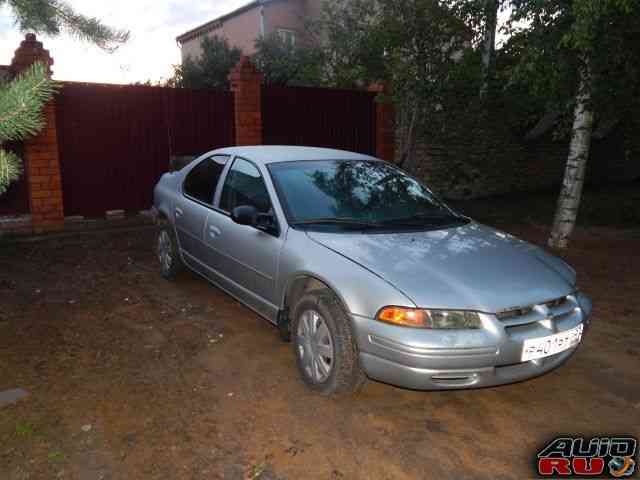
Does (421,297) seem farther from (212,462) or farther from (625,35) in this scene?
(625,35)

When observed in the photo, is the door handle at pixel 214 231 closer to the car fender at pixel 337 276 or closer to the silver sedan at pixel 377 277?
the silver sedan at pixel 377 277

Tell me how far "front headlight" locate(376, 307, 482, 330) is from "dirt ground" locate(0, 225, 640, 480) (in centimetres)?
68

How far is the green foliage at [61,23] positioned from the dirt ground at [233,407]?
7.25ft

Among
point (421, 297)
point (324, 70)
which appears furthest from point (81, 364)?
point (324, 70)

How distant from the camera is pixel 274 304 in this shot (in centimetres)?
435

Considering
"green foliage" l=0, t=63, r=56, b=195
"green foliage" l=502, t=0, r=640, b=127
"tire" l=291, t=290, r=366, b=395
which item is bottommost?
"tire" l=291, t=290, r=366, b=395

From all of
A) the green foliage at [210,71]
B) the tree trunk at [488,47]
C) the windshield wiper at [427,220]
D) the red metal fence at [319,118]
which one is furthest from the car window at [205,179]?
the green foliage at [210,71]

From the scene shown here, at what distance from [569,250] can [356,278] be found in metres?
5.76

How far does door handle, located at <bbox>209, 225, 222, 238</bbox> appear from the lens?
5113mm

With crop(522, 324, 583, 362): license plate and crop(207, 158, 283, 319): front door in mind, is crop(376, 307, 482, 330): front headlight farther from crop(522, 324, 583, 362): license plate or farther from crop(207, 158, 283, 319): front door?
crop(207, 158, 283, 319): front door

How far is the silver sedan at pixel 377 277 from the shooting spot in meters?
3.33

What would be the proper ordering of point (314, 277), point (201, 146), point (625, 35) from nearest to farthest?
point (314, 277) < point (625, 35) < point (201, 146)

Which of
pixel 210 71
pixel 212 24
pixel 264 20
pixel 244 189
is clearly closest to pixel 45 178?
pixel 244 189

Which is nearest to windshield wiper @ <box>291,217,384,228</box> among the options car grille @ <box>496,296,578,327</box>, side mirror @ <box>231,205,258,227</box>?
side mirror @ <box>231,205,258,227</box>
